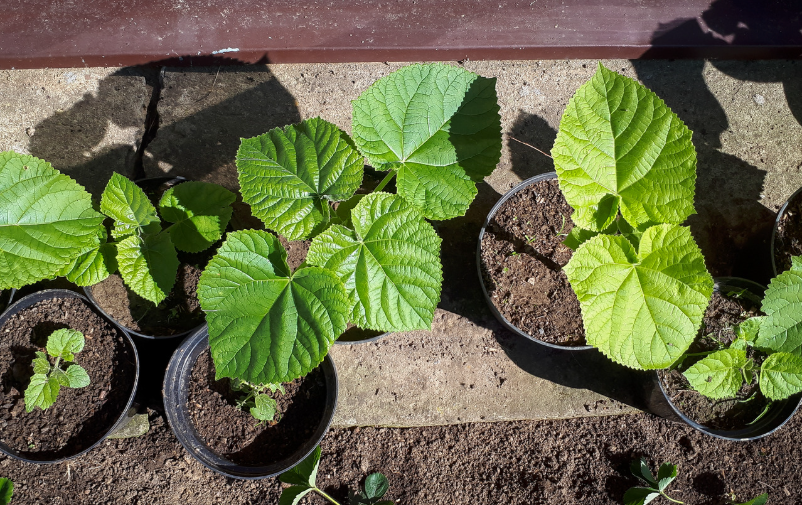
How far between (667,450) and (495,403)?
83 cm

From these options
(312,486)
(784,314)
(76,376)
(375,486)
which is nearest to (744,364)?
(784,314)

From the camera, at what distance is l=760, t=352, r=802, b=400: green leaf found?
208cm

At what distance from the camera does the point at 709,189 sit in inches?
110

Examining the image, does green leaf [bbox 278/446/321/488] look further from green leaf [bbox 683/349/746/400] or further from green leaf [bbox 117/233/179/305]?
green leaf [bbox 683/349/746/400]

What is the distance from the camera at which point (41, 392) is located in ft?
6.91

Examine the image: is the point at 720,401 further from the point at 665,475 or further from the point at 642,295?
the point at 642,295

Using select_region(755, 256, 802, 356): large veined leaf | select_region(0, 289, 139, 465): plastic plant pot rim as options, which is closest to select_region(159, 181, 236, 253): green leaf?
select_region(0, 289, 139, 465): plastic plant pot rim

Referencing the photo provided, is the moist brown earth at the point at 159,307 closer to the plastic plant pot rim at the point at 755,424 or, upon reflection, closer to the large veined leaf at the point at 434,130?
the large veined leaf at the point at 434,130

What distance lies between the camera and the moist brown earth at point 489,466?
8.21ft

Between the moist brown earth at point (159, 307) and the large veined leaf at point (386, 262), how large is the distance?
854mm

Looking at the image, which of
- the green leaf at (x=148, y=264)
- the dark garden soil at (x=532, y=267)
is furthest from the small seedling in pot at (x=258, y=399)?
the dark garden soil at (x=532, y=267)

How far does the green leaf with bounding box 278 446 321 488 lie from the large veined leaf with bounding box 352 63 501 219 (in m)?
1.22

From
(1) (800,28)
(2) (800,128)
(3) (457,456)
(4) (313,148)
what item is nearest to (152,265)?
(4) (313,148)

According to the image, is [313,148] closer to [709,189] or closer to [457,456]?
[457,456]
